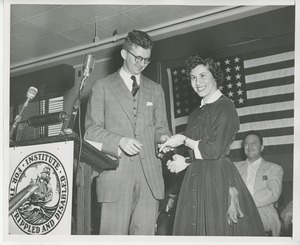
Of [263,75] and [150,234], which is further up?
[263,75]

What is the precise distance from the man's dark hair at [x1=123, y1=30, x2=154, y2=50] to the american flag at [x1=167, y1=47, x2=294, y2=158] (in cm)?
58

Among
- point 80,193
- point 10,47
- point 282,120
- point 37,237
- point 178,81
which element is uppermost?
point 10,47

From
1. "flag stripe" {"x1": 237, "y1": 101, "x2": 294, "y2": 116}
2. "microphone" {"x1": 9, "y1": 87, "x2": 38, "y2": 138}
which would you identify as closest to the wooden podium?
"microphone" {"x1": 9, "y1": 87, "x2": 38, "y2": 138}

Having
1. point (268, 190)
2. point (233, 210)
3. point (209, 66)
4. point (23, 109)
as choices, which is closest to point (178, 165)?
point (233, 210)

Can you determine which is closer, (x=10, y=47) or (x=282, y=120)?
(x=282, y=120)

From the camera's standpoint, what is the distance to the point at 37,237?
2949mm

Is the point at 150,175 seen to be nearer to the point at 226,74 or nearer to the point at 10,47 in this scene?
the point at 226,74

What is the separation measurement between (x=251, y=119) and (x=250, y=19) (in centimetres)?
69

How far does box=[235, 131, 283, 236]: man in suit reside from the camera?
2883 millimetres

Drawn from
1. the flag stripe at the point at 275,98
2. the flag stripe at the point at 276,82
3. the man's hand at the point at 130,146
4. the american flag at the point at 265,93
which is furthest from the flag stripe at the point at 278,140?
the man's hand at the point at 130,146

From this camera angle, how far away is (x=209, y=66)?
10.00 ft

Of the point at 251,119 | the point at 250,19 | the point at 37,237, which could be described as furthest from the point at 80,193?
the point at 250,19

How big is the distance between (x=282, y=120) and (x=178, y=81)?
75 centimetres

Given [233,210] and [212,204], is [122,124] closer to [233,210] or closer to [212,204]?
[212,204]
